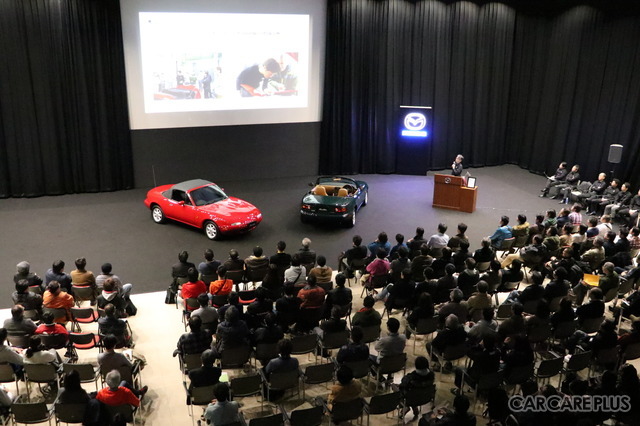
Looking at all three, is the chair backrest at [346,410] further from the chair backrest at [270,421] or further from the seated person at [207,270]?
the seated person at [207,270]

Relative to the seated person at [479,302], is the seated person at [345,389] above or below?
below

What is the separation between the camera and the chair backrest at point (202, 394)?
22.8 feet

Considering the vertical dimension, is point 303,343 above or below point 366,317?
below

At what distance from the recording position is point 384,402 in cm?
686

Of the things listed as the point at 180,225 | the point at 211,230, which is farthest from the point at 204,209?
the point at 180,225

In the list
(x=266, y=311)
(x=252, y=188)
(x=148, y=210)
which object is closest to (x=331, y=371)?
(x=266, y=311)

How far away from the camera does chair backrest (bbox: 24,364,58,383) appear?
7.25m

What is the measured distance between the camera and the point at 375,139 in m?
19.7

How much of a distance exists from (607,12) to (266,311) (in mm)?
14876

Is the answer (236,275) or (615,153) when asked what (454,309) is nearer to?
(236,275)

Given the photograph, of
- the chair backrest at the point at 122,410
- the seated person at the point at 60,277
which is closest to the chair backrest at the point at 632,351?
the chair backrest at the point at 122,410

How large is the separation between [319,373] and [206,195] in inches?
301

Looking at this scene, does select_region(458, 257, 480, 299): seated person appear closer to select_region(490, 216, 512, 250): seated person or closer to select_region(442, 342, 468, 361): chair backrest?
select_region(442, 342, 468, 361): chair backrest

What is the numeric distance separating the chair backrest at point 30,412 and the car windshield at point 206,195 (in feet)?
24.7
